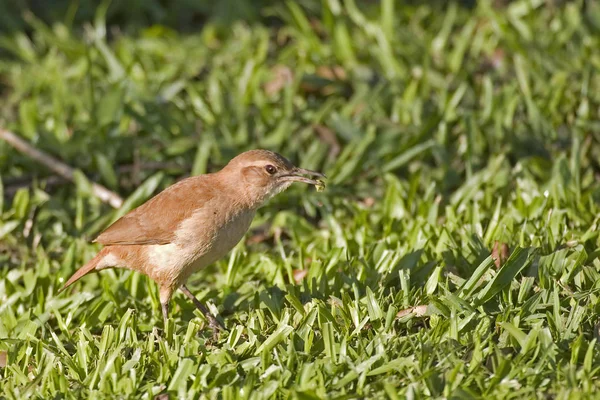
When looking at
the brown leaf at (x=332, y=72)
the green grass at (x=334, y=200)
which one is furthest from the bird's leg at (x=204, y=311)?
the brown leaf at (x=332, y=72)

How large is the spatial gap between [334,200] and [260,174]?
147 centimetres

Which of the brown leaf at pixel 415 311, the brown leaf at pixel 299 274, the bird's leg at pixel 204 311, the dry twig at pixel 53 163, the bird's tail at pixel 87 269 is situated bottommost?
the brown leaf at pixel 415 311

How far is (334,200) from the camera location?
6945 millimetres

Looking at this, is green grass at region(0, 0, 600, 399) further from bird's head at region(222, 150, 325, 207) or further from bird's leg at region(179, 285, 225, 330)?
bird's head at region(222, 150, 325, 207)

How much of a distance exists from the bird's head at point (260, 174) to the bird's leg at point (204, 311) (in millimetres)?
688

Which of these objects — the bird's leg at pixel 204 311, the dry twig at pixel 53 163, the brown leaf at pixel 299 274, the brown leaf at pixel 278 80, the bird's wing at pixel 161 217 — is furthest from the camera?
the brown leaf at pixel 278 80

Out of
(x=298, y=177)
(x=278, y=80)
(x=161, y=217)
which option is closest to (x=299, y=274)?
(x=298, y=177)

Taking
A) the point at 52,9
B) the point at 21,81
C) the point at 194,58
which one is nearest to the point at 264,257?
the point at 194,58

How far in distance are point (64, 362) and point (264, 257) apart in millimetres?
1709

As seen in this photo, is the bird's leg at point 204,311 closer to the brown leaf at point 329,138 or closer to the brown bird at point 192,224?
the brown bird at point 192,224

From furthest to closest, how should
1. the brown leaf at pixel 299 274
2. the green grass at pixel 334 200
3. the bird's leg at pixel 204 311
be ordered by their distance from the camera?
the brown leaf at pixel 299 274 → the bird's leg at pixel 204 311 → the green grass at pixel 334 200

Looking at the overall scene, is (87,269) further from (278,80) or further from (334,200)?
(278,80)

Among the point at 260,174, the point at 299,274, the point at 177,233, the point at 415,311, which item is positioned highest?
the point at 260,174

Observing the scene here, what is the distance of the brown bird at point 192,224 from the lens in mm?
5344
